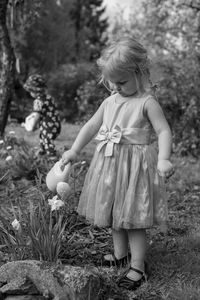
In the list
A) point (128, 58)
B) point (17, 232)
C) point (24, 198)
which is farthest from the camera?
point (24, 198)

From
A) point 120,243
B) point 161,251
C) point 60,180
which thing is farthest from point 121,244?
point 60,180

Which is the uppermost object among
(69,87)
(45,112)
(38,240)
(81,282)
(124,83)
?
(69,87)

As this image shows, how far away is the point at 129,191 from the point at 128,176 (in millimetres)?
95

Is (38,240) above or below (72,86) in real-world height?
below

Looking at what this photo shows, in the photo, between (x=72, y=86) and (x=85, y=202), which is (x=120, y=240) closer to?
(x=85, y=202)

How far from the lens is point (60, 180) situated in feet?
9.93

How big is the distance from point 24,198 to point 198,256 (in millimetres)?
1845

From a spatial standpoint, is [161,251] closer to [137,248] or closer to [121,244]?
[121,244]


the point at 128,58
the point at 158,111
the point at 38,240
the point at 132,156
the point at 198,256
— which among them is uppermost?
the point at 128,58

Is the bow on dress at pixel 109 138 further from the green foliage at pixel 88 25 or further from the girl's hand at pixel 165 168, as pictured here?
the green foliage at pixel 88 25

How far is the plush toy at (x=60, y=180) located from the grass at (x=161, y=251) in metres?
0.31

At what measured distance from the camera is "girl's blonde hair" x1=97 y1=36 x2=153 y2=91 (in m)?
2.69

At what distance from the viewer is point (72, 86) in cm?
1750

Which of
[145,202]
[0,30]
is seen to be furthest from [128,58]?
[0,30]
